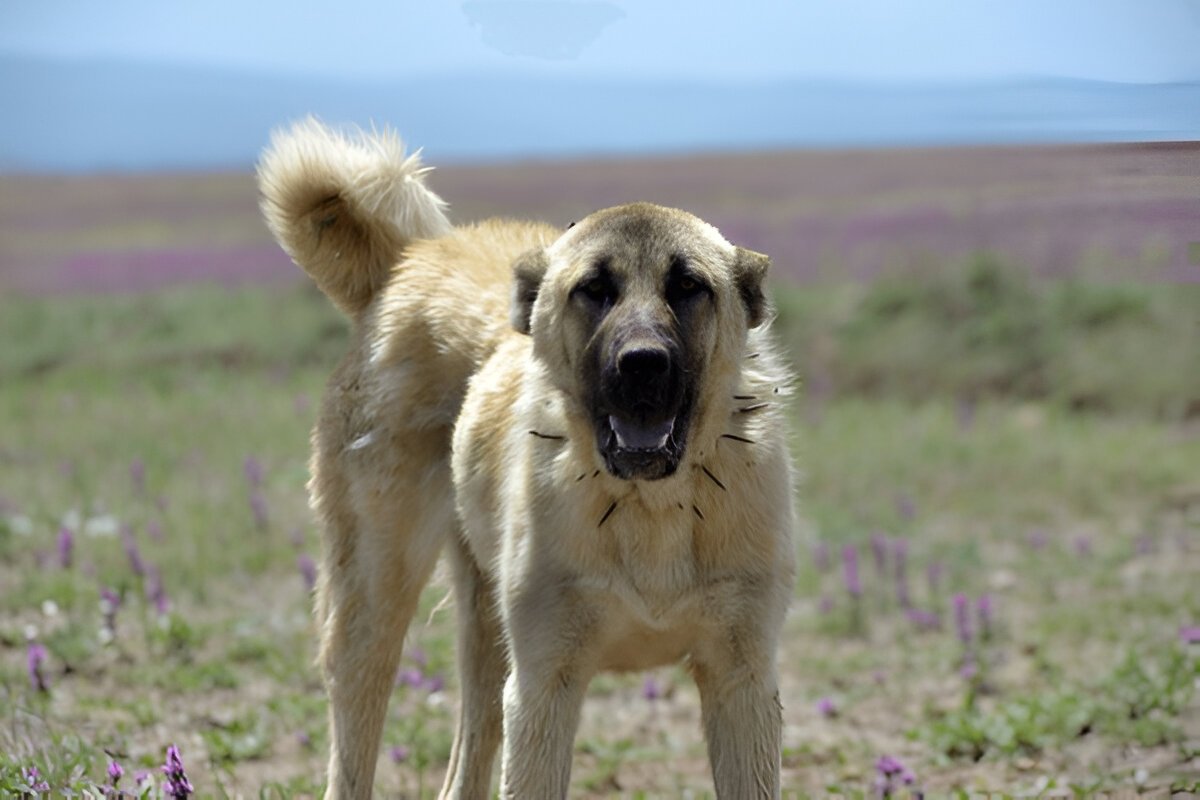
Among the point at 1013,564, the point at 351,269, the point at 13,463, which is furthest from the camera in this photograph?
the point at 13,463

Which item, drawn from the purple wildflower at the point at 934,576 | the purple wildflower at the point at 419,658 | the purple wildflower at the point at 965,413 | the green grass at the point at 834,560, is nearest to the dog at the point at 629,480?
the green grass at the point at 834,560

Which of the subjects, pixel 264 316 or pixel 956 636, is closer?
pixel 956 636

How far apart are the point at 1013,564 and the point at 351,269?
181 inches

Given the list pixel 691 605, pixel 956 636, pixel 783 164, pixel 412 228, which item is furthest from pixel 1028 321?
pixel 783 164

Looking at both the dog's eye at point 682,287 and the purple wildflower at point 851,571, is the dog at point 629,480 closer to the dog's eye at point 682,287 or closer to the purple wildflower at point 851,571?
the dog's eye at point 682,287

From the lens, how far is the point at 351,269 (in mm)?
5129

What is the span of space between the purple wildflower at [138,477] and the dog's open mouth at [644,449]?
6.00 metres

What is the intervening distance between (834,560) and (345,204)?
4241mm

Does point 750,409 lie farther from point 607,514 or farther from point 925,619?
point 925,619

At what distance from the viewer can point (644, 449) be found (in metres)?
3.47

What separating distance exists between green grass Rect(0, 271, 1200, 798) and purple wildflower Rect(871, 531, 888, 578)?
79 millimetres

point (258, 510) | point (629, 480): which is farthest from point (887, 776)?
point (258, 510)

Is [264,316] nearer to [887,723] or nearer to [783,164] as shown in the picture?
[887,723]

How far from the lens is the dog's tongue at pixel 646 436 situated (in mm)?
3477
